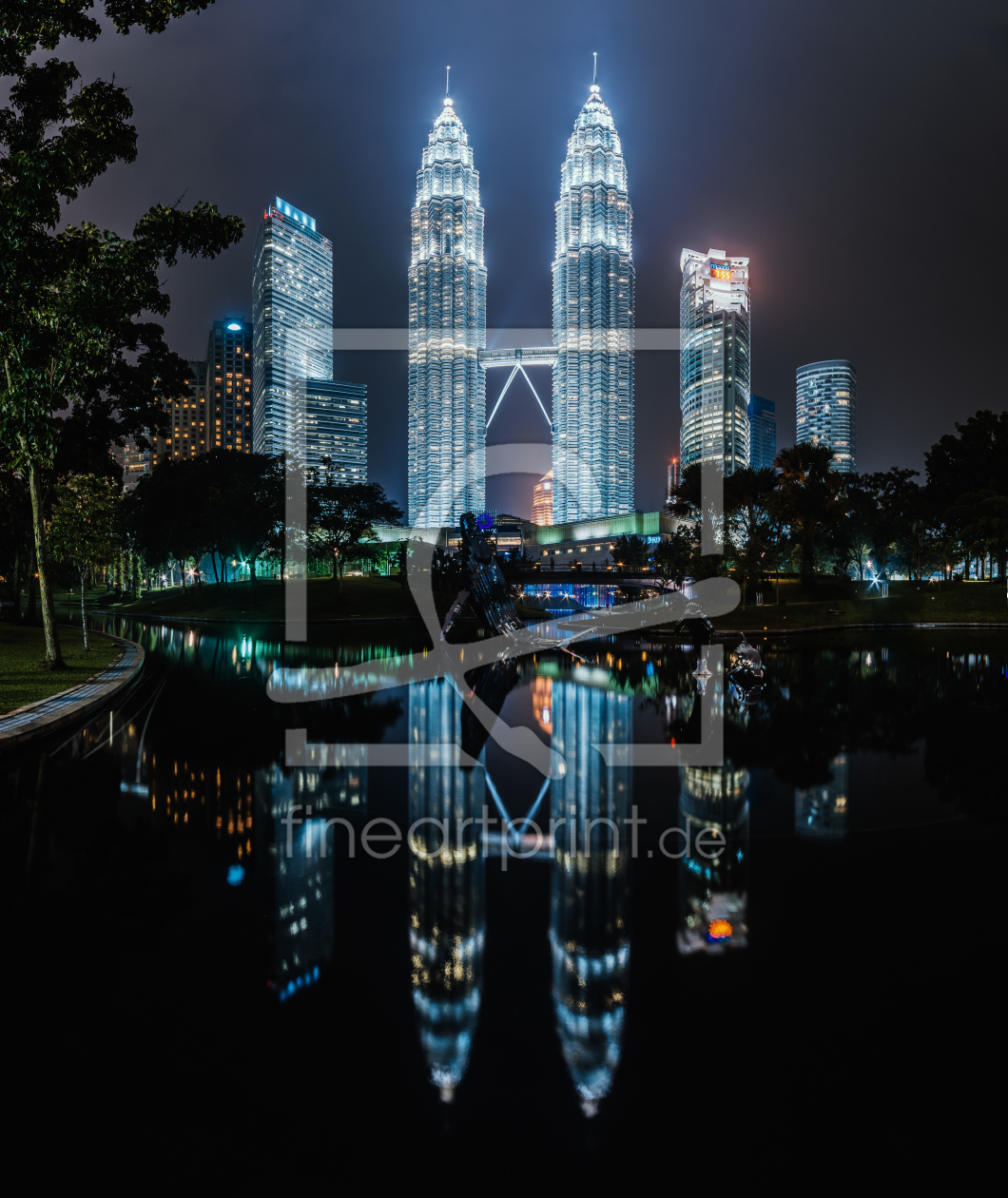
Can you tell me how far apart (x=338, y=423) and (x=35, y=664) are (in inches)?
6985

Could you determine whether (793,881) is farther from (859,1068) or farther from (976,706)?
(976,706)

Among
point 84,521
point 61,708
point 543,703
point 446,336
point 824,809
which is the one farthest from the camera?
point 446,336

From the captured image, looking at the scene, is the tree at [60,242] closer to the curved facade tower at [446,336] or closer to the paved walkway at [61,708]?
the paved walkway at [61,708]

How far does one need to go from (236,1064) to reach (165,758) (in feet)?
27.2

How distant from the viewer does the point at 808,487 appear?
59688 mm

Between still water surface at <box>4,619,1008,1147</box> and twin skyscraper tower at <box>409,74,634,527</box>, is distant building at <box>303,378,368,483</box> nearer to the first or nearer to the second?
twin skyscraper tower at <box>409,74,634,527</box>

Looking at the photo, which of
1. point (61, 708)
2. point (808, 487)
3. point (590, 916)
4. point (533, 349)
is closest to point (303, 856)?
point (590, 916)

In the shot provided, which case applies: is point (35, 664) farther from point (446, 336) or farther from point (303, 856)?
point (446, 336)

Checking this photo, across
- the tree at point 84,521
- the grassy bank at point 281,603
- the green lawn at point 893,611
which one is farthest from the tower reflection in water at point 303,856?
the grassy bank at point 281,603

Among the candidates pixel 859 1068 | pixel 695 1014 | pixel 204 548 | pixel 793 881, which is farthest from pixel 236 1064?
pixel 204 548

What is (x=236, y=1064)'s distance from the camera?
3.95 m

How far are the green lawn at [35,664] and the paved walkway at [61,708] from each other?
1.16 ft

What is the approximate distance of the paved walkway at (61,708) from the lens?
Result: 39.1 feet

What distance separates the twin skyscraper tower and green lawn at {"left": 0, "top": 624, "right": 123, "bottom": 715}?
520 feet
